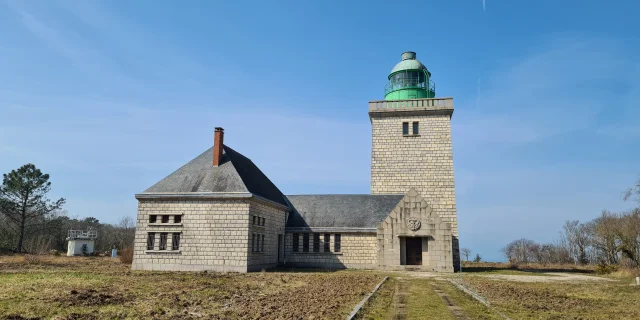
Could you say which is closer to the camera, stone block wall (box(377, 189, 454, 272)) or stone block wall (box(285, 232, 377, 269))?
stone block wall (box(377, 189, 454, 272))

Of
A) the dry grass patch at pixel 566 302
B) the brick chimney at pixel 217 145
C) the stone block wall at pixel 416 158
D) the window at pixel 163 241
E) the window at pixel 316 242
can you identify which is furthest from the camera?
the stone block wall at pixel 416 158

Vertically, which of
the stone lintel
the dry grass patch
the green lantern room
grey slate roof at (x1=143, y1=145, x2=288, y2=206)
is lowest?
the dry grass patch

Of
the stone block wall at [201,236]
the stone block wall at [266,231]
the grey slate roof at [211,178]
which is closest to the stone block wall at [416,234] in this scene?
the stone block wall at [266,231]

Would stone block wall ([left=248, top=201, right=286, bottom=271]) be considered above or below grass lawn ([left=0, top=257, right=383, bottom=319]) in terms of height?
above

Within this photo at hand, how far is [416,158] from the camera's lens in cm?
3147

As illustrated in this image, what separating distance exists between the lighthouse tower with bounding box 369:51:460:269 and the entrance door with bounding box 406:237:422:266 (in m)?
4.61

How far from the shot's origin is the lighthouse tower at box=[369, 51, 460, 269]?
3078 centimetres

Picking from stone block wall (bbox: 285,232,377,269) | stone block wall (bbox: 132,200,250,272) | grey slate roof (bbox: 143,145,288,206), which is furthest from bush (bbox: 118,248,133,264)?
stone block wall (bbox: 285,232,377,269)

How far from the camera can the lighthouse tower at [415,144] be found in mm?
30781

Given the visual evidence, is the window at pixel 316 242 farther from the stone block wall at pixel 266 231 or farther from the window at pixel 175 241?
the window at pixel 175 241

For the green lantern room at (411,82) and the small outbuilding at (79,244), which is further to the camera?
the small outbuilding at (79,244)

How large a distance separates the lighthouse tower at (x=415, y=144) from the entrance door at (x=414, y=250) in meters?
4.61

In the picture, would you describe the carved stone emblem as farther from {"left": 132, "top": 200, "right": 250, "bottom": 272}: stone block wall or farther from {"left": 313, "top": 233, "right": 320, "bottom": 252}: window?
{"left": 132, "top": 200, "right": 250, "bottom": 272}: stone block wall

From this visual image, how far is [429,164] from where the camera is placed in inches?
1228
